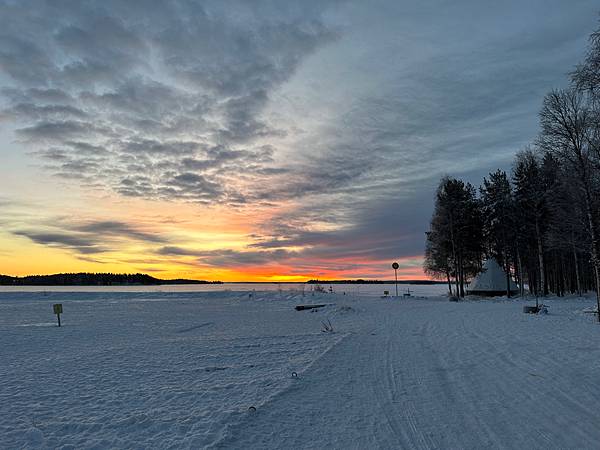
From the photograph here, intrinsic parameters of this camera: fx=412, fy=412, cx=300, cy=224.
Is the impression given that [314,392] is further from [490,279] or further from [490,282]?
[490,279]

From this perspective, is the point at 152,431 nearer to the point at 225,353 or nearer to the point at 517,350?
the point at 225,353

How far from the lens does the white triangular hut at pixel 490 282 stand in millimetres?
43875

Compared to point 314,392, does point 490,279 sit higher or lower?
higher

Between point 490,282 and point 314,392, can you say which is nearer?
point 314,392

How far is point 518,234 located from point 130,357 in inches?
1566

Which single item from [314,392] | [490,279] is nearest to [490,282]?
[490,279]

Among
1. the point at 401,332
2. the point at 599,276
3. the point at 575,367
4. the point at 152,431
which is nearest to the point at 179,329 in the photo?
the point at 401,332

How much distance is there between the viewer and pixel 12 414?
724 cm

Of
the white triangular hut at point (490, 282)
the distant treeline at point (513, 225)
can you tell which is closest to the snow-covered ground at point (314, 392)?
the distant treeline at point (513, 225)

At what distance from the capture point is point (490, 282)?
44.1 m

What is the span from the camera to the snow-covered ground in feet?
18.9

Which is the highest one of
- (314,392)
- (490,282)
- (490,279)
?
(490,279)

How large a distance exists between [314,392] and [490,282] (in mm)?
41442

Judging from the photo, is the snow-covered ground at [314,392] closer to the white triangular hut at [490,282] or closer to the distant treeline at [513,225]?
the distant treeline at [513,225]
